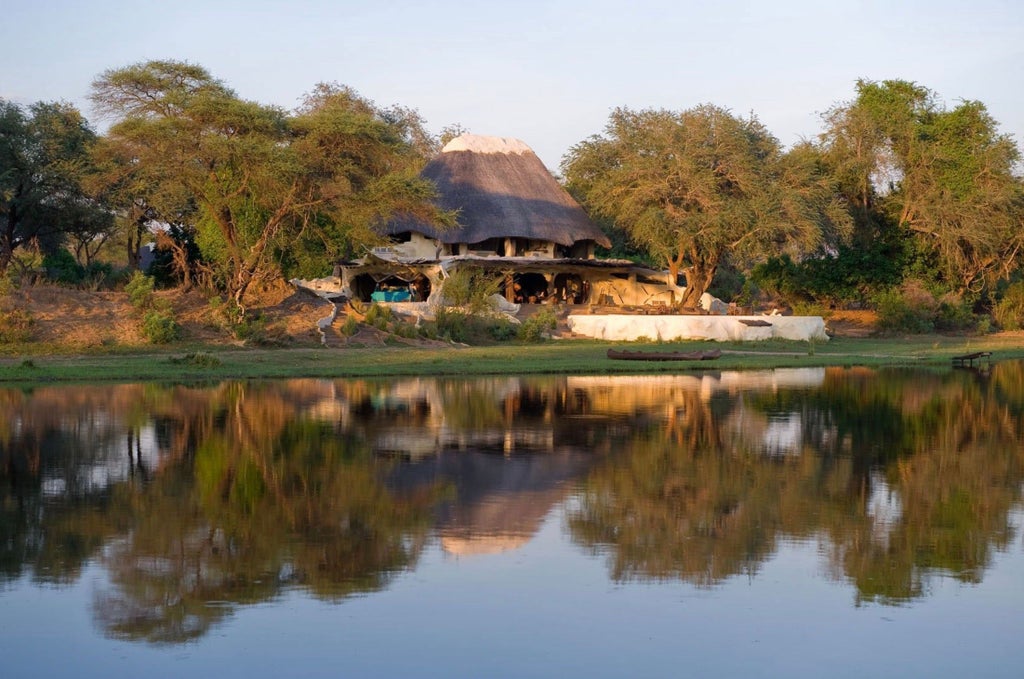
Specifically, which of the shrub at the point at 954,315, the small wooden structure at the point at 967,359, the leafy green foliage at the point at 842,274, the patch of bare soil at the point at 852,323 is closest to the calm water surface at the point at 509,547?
the small wooden structure at the point at 967,359

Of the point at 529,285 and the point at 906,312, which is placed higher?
the point at 529,285

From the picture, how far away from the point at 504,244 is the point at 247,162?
18417 millimetres

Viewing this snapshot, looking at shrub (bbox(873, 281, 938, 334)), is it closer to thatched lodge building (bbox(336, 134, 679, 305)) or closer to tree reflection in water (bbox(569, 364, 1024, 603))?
thatched lodge building (bbox(336, 134, 679, 305))

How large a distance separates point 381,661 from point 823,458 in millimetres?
9591

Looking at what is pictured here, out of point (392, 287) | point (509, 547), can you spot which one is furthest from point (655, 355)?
point (509, 547)

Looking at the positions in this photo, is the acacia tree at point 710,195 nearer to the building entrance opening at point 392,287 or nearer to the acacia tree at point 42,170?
the building entrance opening at point 392,287

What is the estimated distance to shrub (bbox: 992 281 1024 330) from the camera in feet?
172

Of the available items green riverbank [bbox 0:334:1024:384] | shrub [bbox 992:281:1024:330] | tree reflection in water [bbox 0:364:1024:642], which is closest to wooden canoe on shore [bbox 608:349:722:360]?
green riverbank [bbox 0:334:1024:384]

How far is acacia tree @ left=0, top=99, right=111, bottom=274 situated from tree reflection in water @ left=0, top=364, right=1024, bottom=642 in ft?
74.5

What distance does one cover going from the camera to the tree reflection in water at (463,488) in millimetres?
9727

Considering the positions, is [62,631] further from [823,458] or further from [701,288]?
[701,288]

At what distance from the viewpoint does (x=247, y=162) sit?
3716 centimetres

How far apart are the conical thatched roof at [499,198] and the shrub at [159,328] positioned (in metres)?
17.1

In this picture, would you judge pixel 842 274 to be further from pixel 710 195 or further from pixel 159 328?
pixel 159 328
